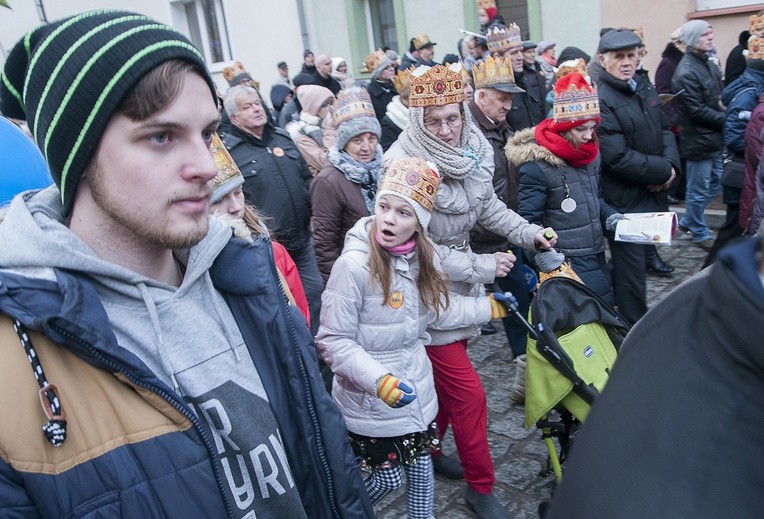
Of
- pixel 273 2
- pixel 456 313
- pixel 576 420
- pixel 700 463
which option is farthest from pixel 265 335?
pixel 273 2

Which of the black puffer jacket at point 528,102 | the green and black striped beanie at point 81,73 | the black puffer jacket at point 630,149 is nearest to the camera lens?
the green and black striped beanie at point 81,73

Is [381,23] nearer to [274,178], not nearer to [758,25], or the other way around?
[758,25]

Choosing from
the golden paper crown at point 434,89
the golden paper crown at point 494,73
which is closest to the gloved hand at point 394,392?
the golden paper crown at point 434,89

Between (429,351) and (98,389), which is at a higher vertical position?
(98,389)

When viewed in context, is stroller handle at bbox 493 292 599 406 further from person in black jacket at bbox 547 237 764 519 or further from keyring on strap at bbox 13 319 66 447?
keyring on strap at bbox 13 319 66 447

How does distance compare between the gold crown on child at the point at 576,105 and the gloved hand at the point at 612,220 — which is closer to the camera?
the gold crown on child at the point at 576,105

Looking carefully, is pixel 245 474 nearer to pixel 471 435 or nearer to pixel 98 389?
pixel 98 389

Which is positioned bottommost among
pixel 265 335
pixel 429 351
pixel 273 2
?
pixel 429 351

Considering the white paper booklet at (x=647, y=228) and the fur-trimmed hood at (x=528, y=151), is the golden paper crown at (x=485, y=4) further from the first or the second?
the white paper booklet at (x=647, y=228)

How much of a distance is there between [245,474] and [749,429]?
99 cm

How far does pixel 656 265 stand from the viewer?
21.4 ft

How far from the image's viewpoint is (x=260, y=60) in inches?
626

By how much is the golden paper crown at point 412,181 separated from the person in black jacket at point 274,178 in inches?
59.6

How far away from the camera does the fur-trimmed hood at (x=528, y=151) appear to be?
13.8 ft
